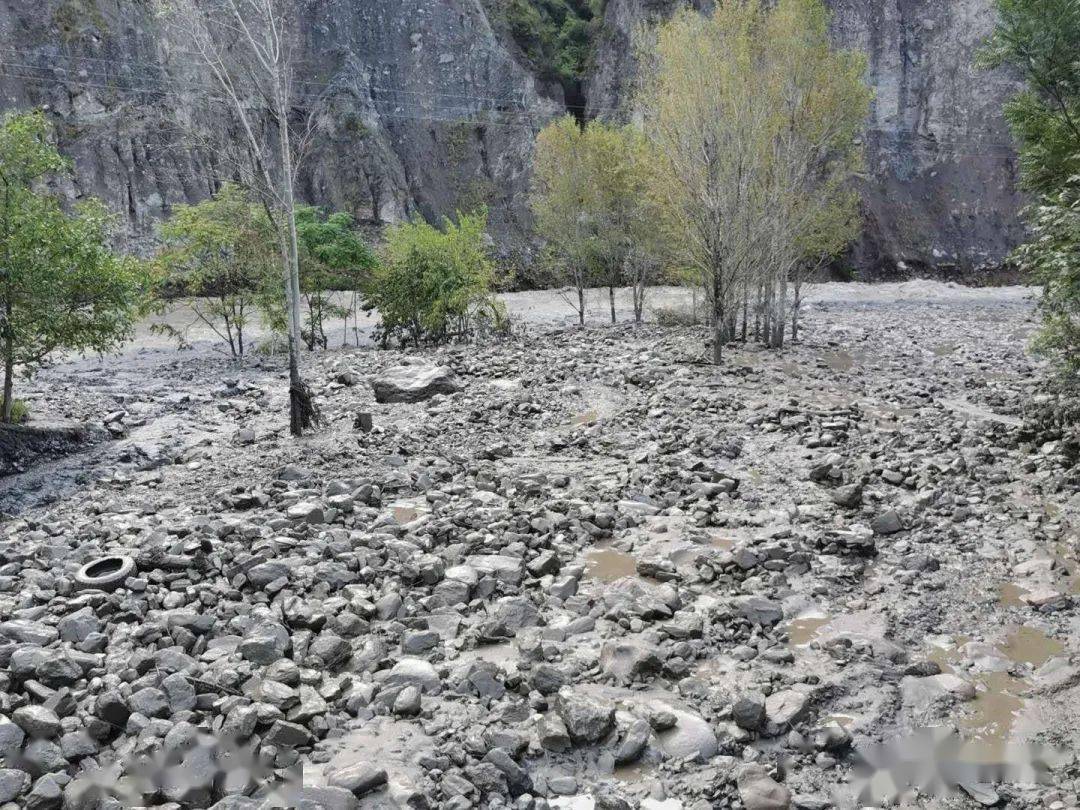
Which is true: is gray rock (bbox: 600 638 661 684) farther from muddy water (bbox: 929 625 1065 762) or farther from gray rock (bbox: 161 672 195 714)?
gray rock (bbox: 161 672 195 714)

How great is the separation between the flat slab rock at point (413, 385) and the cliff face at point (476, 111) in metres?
41.6

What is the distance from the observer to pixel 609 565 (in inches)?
340

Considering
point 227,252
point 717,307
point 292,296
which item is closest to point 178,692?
point 292,296

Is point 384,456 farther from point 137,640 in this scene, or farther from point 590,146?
point 590,146

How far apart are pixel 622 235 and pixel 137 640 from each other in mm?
30002

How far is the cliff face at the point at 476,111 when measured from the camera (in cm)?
5466

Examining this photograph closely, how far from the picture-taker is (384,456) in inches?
527

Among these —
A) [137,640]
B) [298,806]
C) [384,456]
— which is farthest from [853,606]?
[384,456]

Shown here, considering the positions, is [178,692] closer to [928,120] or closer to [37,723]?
[37,723]

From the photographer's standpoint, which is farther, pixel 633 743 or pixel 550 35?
pixel 550 35

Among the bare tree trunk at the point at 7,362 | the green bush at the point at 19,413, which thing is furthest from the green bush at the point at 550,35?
the bare tree trunk at the point at 7,362

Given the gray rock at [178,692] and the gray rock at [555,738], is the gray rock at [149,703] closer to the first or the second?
the gray rock at [178,692]

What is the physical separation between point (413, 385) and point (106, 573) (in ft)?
36.8

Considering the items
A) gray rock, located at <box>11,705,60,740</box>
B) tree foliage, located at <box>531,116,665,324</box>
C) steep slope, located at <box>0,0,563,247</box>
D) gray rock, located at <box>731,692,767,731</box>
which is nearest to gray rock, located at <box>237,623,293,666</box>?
gray rock, located at <box>11,705,60,740</box>
